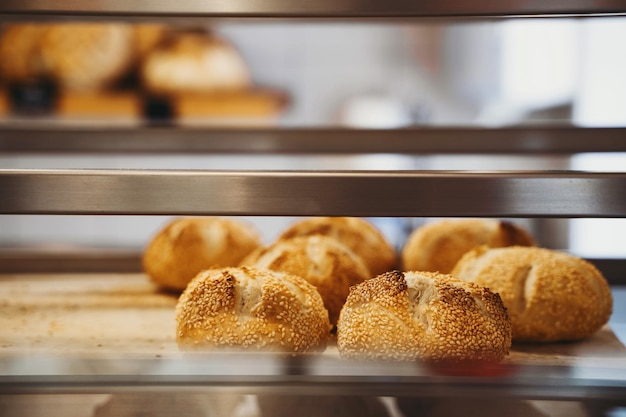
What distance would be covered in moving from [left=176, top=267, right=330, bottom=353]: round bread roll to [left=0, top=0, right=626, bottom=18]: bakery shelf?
1.37ft

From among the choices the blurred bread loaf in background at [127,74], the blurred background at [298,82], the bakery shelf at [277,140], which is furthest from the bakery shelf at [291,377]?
the blurred bread loaf in background at [127,74]

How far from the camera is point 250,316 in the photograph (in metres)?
1.07

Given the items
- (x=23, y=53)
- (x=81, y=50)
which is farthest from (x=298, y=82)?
(x=23, y=53)

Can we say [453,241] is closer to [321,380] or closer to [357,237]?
[357,237]

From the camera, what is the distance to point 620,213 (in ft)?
2.84

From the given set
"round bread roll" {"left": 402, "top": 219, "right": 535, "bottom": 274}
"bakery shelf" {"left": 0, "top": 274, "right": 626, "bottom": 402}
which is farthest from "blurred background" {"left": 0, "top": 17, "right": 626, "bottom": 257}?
"bakery shelf" {"left": 0, "top": 274, "right": 626, "bottom": 402}

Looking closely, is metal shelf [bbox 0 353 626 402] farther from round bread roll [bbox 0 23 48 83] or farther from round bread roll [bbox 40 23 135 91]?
round bread roll [bbox 0 23 48 83]

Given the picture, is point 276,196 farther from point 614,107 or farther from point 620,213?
point 614,107

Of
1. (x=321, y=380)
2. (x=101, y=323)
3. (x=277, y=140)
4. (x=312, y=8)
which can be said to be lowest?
(x=101, y=323)

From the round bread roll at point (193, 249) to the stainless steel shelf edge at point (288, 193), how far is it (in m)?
0.65

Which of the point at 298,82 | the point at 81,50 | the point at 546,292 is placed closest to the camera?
the point at 546,292

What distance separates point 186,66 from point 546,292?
8.76 feet

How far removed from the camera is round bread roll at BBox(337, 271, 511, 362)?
0.99 meters

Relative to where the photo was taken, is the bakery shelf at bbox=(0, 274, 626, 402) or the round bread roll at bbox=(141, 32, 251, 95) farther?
the round bread roll at bbox=(141, 32, 251, 95)
